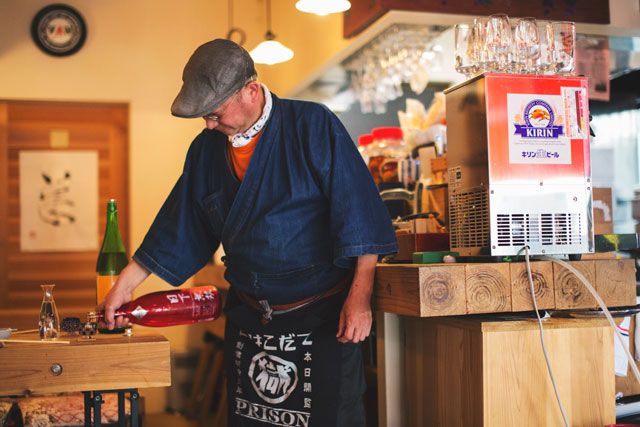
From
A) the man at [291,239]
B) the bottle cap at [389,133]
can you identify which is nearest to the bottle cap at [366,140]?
the bottle cap at [389,133]

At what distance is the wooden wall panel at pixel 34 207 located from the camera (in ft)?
18.0

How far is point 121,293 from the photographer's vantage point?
2.09 m

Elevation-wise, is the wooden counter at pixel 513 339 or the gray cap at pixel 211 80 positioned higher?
the gray cap at pixel 211 80

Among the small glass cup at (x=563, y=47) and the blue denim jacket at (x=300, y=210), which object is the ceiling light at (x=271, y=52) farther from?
the small glass cup at (x=563, y=47)

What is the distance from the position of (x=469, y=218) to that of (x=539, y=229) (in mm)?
177

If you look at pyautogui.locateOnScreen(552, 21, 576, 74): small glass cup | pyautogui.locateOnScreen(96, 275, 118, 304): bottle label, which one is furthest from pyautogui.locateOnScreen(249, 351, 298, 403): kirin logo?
pyautogui.locateOnScreen(552, 21, 576, 74): small glass cup

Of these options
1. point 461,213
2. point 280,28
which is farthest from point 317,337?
point 280,28

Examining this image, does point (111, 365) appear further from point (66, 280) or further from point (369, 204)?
point (66, 280)

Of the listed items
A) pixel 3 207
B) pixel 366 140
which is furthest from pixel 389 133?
pixel 3 207

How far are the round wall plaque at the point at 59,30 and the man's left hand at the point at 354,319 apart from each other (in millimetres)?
3818

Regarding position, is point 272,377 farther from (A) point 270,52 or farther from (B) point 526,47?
(A) point 270,52

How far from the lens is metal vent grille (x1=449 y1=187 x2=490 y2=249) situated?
191 cm

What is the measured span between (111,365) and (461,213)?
0.96 m

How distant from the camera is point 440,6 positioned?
3158 millimetres
